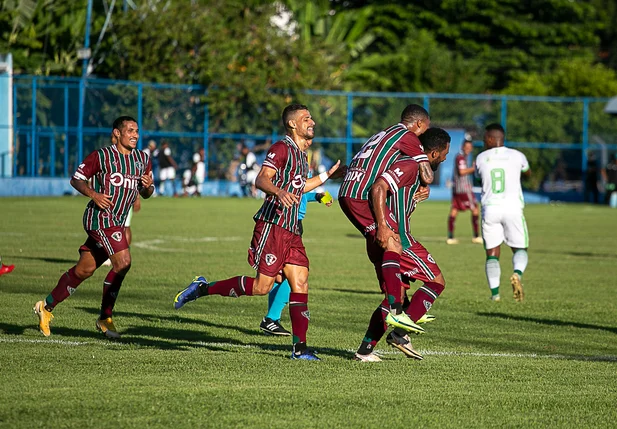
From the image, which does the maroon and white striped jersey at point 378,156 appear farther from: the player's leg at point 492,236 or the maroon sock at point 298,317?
the player's leg at point 492,236

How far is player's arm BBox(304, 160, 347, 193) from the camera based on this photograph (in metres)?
8.35

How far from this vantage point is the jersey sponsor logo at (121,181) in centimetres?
950

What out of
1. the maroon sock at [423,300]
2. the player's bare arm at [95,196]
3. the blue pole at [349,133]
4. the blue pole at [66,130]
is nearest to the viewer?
the maroon sock at [423,300]

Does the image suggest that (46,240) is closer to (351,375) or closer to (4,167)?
(351,375)

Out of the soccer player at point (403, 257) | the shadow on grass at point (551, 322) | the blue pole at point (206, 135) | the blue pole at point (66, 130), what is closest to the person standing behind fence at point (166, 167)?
the blue pole at point (206, 135)

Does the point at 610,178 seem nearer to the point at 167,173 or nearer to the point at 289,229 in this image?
the point at 167,173

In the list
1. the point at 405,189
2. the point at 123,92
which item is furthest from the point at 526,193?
the point at 405,189

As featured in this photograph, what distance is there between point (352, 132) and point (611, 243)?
66.5ft

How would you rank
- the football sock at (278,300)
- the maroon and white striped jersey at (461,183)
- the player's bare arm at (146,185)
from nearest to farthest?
the player's bare arm at (146,185) → the football sock at (278,300) → the maroon and white striped jersey at (461,183)

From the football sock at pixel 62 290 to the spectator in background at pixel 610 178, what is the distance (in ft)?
103

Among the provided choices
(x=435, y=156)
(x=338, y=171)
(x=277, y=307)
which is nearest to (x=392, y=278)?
(x=338, y=171)

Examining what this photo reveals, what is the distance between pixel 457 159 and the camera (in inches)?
870

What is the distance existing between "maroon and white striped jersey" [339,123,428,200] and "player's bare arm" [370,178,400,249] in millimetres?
127

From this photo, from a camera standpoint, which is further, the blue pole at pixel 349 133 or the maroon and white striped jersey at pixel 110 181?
the blue pole at pixel 349 133
